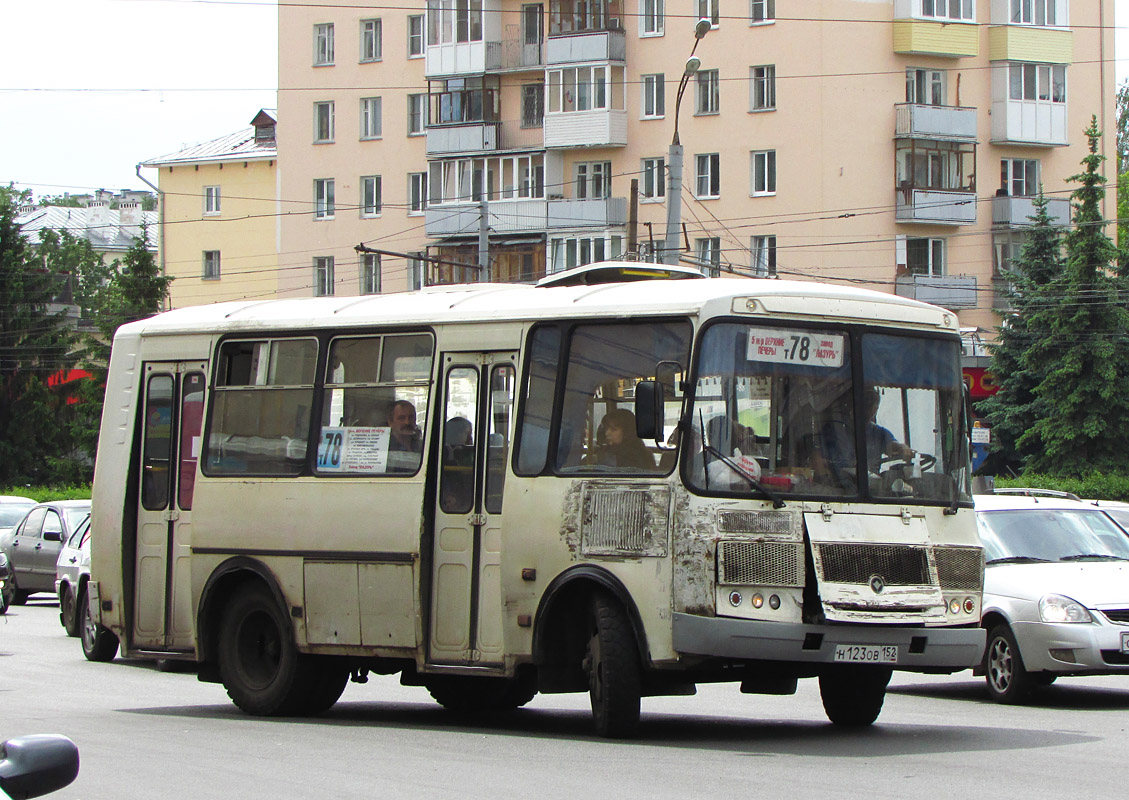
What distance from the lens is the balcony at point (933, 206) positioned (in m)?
57.6

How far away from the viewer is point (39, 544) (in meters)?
29.4

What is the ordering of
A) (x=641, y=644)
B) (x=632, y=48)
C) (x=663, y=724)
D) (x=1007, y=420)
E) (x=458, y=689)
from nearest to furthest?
1. (x=641, y=644)
2. (x=663, y=724)
3. (x=458, y=689)
4. (x=1007, y=420)
5. (x=632, y=48)

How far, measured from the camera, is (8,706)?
1377cm

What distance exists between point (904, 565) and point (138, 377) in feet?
21.1

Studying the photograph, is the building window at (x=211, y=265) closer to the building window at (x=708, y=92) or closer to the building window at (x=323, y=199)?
the building window at (x=323, y=199)

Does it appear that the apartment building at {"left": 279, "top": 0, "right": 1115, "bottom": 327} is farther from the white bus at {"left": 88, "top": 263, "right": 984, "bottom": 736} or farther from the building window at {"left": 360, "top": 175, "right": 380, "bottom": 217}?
the white bus at {"left": 88, "top": 263, "right": 984, "bottom": 736}

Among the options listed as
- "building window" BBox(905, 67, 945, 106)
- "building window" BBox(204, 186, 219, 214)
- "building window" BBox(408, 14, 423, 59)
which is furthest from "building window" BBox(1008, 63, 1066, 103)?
"building window" BBox(204, 186, 219, 214)

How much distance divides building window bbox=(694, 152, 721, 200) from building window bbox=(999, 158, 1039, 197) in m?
9.27

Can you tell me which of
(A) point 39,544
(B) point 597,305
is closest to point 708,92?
(A) point 39,544

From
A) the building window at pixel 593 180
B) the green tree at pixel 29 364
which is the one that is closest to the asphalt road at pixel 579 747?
the building window at pixel 593 180

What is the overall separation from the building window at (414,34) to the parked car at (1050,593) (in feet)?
174

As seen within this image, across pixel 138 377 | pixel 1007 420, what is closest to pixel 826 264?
pixel 1007 420

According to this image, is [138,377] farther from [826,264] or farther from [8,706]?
[826,264]

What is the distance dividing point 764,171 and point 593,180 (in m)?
6.24
